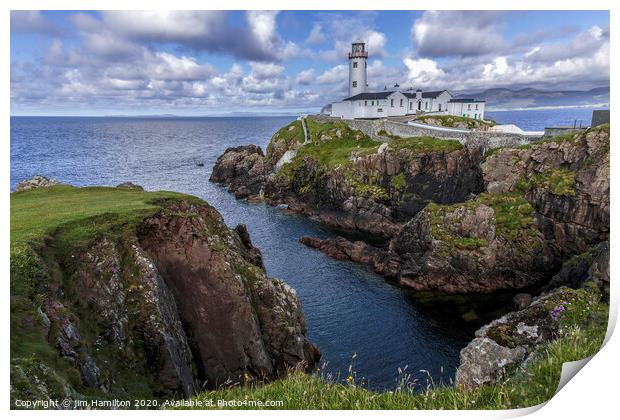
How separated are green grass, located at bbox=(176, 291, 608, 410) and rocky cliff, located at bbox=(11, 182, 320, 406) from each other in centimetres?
391

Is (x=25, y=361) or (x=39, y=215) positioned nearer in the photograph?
(x=25, y=361)

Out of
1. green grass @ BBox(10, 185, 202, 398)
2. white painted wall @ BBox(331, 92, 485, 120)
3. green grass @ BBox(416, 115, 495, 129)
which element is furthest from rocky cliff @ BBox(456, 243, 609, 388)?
white painted wall @ BBox(331, 92, 485, 120)

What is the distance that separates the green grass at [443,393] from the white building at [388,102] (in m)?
92.0

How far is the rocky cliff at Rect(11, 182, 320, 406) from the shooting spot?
499 inches

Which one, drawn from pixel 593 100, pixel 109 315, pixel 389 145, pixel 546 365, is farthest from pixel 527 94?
pixel 389 145

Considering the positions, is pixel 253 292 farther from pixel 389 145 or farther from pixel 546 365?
pixel 389 145

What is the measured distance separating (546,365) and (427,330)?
2786 cm

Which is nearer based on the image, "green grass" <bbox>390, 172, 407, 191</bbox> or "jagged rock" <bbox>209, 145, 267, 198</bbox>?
"green grass" <bbox>390, 172, 407, 191</bbox>

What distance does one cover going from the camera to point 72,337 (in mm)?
13555

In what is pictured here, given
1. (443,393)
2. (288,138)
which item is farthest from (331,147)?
(443,393)

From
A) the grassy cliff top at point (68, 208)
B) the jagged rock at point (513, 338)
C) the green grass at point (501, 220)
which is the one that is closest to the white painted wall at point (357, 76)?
the green grass at point (501, 220)

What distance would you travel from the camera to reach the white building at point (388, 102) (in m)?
95.8

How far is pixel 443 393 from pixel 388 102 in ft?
309

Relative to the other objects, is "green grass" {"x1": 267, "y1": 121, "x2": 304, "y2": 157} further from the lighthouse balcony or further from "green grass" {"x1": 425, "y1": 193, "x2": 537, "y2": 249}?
"green grass" {"x1": 425, "y1": 193, "x2": 537, "y2": 249}
